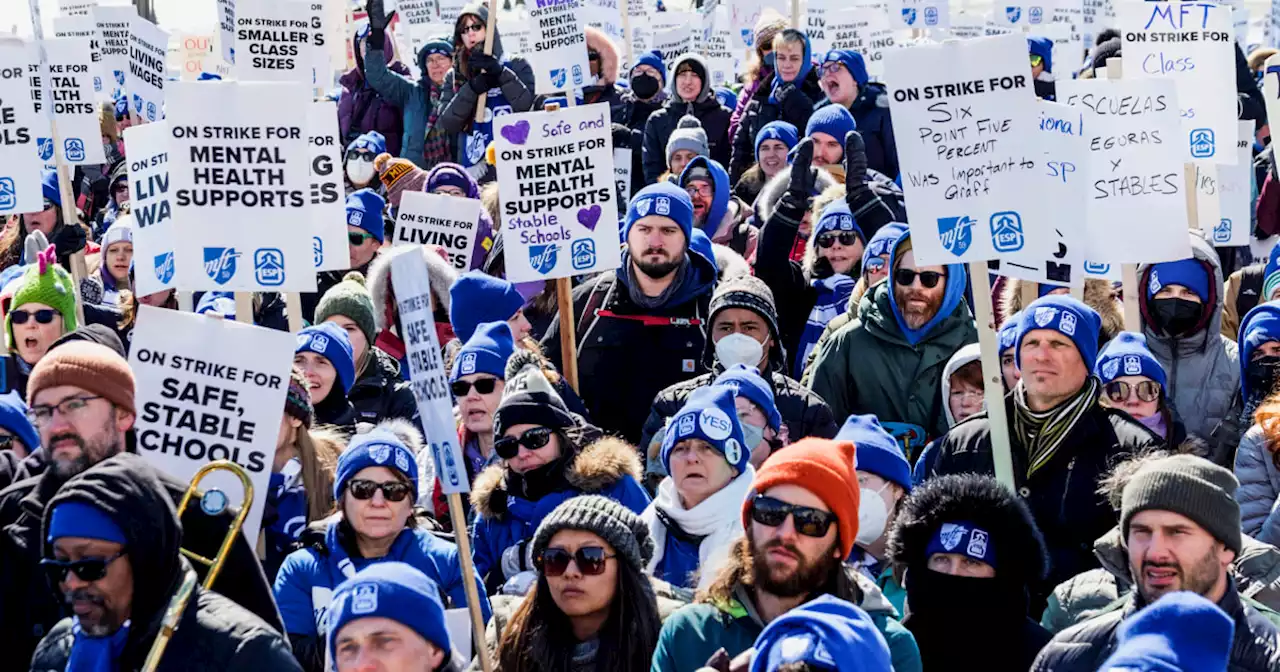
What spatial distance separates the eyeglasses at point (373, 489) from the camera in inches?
227

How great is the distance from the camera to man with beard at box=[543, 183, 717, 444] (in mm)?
7992

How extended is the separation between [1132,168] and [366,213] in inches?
162

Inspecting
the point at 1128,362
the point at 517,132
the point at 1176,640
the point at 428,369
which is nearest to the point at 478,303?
the point at 517,132

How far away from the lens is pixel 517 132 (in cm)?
879

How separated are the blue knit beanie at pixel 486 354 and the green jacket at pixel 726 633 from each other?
2.59 meters

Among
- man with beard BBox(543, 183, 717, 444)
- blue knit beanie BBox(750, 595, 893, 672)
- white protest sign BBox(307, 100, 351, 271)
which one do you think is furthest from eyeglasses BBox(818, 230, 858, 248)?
blue knit beanie BBox(750, 595, 893, 672)

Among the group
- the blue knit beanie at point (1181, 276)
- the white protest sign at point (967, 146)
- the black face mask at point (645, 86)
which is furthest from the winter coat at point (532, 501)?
the black face mask at point (645, 86)

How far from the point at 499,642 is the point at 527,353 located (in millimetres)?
2229

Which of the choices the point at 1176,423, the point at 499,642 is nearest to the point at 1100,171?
the point at 1176,423

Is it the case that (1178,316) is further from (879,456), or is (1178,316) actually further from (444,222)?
(444,222)

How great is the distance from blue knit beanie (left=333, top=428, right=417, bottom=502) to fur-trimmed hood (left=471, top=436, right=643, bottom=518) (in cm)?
43

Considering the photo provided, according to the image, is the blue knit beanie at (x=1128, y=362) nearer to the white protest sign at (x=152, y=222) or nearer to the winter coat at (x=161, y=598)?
the white protest sign at (x=152, y=222)

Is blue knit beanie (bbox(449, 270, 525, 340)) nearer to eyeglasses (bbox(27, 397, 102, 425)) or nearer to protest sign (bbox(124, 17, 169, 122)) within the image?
eyeglasses (bbox(27, 397, 102, 425))

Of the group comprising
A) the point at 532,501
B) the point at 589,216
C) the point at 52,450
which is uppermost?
the point at 589,216
